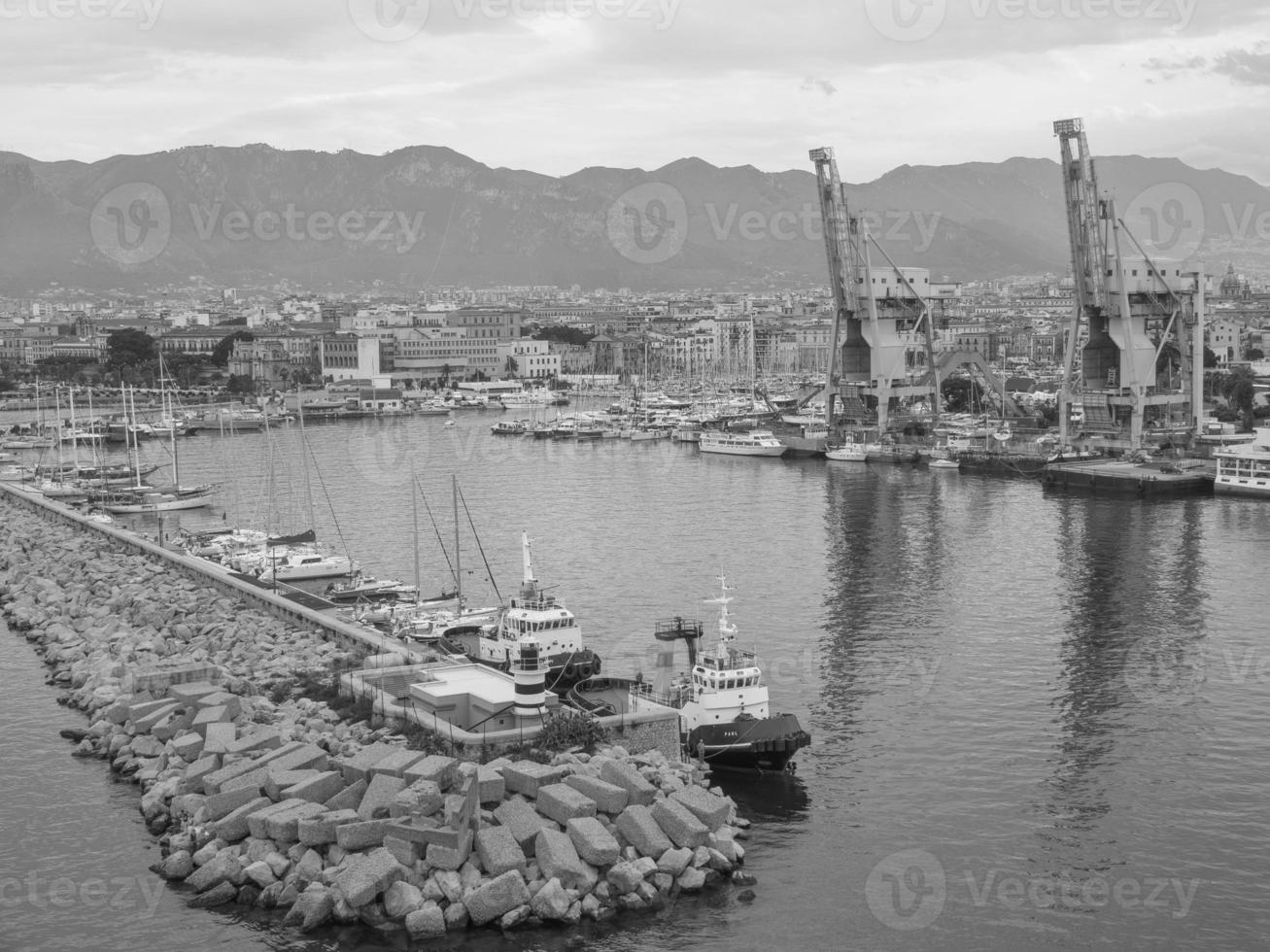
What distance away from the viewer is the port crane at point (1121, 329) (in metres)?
29.4

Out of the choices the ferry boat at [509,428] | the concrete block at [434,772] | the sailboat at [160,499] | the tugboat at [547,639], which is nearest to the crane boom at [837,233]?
the ferry boat at [509,428]

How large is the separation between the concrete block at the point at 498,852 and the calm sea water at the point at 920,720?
41 cm

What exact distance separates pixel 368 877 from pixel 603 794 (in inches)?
56.0

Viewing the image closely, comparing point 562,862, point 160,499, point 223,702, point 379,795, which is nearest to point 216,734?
point 223,702

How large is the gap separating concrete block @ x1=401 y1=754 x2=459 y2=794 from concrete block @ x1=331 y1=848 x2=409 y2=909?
68 centimetres

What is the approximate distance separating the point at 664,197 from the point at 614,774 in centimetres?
18995

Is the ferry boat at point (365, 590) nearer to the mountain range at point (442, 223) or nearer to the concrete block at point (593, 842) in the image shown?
the concrete block at point (593, 842)

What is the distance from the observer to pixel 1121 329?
3014cm

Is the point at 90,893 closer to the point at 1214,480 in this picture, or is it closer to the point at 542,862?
the point at 542,862

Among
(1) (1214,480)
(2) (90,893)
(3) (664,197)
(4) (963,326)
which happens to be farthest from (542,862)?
(3) (664,197)

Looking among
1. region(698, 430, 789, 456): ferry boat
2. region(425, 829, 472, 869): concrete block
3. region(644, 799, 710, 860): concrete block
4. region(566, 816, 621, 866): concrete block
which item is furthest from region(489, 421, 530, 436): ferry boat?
region(425, 829, 472, 869): concrete block

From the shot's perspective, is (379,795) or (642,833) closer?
(642,833)

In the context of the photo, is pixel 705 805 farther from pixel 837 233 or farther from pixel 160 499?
pixel 837 233

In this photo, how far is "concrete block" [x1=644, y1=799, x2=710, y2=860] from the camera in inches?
341
